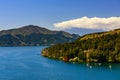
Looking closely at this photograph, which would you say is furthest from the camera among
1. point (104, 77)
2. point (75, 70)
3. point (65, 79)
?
point (75, 70)

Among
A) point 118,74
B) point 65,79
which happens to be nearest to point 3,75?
point 65,79

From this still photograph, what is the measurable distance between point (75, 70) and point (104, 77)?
3136 cm

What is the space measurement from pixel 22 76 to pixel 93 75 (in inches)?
1521

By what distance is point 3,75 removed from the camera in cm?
16950

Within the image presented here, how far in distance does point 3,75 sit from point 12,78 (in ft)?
45.2

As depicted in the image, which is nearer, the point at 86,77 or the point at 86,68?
the point at 86,77

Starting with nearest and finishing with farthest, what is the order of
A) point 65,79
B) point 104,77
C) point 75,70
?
point 65,79, point 104,77, point 75,70

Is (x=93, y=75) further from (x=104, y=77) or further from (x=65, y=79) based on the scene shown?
(x=65, y=79)

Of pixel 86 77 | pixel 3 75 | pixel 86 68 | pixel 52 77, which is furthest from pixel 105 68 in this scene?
pixel 3 75

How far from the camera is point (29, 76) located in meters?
165

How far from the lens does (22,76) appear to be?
164625 millimetres

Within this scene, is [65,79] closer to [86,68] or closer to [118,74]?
[118,74]

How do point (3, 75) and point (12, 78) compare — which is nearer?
point (12, 78)

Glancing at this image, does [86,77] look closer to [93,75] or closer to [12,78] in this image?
[93,75]
